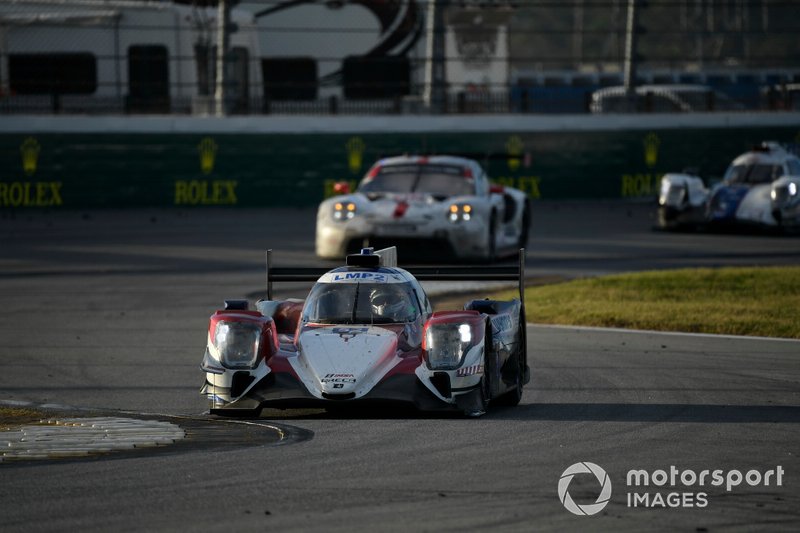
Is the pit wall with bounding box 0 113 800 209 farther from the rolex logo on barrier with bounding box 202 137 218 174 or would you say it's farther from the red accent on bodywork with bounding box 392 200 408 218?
the red accent on bodywork with bounding box 392 200 408 218

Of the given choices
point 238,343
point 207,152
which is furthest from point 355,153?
point 238,343

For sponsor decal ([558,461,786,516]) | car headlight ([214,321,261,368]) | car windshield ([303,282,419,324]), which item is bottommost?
sponsor decal ([558,461,786,516])

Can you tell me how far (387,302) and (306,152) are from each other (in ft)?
66.8

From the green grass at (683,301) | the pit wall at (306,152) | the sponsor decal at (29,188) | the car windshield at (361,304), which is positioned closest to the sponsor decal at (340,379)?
the car windshield at (361,304)

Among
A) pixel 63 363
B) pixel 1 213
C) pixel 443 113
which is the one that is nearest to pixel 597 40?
pixel 443 113

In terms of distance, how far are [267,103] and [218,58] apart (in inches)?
73.3

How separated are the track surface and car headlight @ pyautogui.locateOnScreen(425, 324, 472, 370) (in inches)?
14.9

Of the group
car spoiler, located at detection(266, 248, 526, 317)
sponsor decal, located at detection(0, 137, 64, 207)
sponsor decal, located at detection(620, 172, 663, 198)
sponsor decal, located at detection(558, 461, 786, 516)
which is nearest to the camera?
sponsor decal, located at detection(558, 461, 786, 516)

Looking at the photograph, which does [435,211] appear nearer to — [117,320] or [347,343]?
[117,320]

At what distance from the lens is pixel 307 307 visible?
406 inches

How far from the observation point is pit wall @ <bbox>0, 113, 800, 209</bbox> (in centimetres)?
2922

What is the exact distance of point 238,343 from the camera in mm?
9734

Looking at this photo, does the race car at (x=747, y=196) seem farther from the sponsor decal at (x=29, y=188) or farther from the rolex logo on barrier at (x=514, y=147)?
the sponsor decal at (x=29, y=188)

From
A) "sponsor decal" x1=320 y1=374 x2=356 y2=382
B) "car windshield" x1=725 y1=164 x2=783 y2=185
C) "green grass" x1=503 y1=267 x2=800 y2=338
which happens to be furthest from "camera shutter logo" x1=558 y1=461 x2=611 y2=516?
"car windshield" x1=725 y1=164 x2=783 y2=185
